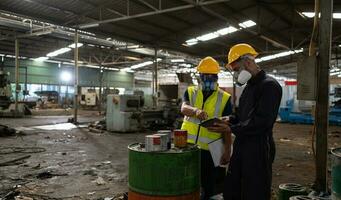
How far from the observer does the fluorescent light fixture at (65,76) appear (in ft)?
90.2

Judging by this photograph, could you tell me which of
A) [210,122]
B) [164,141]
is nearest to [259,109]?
[210,122]

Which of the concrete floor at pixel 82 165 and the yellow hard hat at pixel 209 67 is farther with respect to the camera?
the concrete floor at pixel 82 165

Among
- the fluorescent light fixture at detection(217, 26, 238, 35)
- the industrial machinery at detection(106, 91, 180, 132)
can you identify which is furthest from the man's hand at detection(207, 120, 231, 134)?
the fluorescent light fixture at detection(217, 26, 238, 35)

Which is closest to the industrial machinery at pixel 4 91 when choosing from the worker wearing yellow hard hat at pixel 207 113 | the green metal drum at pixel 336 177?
the worker wearing yellow hard hat at pixel 207 113

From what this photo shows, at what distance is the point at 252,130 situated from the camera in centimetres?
253

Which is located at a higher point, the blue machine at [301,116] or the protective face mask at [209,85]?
the protective face mask at [209,85]

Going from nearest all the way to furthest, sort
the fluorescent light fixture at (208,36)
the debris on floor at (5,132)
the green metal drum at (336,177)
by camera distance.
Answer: the green metal drum at (336,177) → the debris on floor at (5,132) → the fluorescent light fixture at (208,36)

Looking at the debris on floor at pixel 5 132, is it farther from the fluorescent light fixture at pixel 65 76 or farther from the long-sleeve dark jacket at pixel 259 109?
the fluorescent light fixture at pixel 65 76

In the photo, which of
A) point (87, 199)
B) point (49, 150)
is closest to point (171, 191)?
point (87, 199)

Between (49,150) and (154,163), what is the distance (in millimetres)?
5845

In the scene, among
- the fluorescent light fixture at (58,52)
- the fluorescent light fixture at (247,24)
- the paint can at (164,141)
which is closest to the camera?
the paint can at (164,141)

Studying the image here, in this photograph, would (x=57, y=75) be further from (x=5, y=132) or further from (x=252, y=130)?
(x=252, y=130)

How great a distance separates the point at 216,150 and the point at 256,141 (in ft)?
2.12

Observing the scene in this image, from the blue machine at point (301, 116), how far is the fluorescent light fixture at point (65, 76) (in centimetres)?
1860
